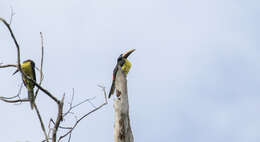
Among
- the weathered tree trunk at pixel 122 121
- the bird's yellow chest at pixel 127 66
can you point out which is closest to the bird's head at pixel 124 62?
the bird's yellow chest at pixel 127 66

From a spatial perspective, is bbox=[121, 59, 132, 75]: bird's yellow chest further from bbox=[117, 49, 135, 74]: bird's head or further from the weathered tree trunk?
the weathered tree trunk

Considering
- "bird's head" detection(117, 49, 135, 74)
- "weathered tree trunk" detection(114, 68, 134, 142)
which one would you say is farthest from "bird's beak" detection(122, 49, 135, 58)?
"weathered tree trunk" detection(114, 68, 134, 142)

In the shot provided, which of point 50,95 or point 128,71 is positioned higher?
point 128,71

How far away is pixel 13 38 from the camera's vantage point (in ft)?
10.2

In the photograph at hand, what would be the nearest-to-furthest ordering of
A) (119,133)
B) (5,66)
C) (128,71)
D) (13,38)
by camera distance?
(13,38)
(5,66)
(119,133)
(128,71)

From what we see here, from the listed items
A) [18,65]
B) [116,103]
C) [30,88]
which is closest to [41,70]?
[18,65]

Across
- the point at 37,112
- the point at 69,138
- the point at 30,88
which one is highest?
the point at 30,88

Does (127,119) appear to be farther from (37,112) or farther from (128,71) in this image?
(128,71)

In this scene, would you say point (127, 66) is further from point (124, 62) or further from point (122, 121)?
point (122, 121)

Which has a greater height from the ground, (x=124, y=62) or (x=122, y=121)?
(x=124, y=62)

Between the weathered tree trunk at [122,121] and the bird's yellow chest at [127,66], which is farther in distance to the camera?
the bird's yellow chest at [127,66]

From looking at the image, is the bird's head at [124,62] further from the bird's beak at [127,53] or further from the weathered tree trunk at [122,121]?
the weathered tree trunk at [122,121]

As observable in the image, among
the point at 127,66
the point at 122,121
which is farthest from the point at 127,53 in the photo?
the point at 122,121

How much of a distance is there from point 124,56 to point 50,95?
436 cm
